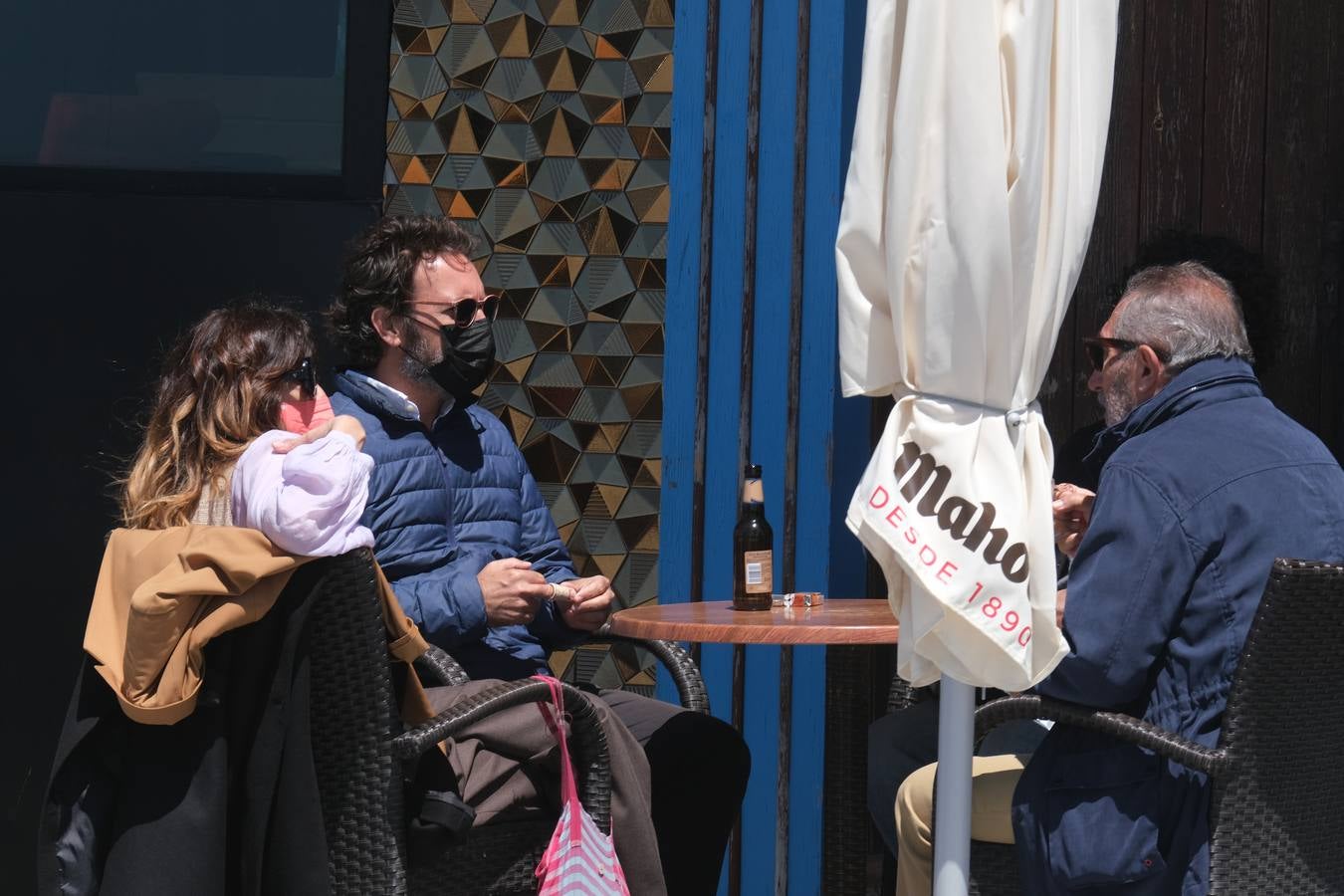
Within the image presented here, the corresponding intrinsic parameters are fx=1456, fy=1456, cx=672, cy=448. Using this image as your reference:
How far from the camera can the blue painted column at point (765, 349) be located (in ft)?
12.7

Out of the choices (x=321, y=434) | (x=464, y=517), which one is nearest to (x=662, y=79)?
(x=464, y=517)

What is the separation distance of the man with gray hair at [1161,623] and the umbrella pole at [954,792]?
209mm

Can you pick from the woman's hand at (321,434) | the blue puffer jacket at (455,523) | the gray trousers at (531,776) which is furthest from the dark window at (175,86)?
the gray trousers at (531,776)

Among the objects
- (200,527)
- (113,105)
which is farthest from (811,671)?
(113,105)

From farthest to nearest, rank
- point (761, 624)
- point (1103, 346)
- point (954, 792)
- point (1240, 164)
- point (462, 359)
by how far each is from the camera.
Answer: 1. point (1240, 164)
2. point (462, 359)
3. point (1103, 346)
4. point (761, 624)
5. point (954, 792)

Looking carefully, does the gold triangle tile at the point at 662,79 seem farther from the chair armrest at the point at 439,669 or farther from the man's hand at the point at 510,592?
the chair armrest at the point at 439,669

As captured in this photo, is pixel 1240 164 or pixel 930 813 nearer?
pixel 930 813

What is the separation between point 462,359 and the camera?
3.18 meters

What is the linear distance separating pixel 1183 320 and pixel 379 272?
1703 mm

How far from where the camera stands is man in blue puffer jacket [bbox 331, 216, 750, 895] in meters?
2.94

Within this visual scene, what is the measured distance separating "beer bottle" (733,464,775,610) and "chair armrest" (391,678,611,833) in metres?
0.59

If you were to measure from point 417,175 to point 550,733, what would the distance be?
2003mm

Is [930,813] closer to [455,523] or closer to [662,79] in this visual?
[455,523]

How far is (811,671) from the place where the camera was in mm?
3889
